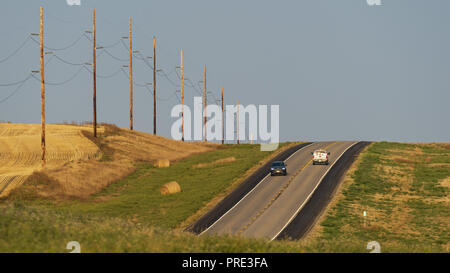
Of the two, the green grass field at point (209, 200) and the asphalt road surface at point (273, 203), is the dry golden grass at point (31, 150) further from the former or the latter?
the asphalt road surface at point (273, 203)

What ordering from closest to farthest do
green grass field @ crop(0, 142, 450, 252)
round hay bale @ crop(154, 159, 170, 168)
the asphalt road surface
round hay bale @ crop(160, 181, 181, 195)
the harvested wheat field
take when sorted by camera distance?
green grass field @ crop(0, 142, 450, 252)
the asphalt road surface
the harvested wheat field
round hay bale @ crop(160, 181, 181, 195)
round hay bale @ crop(154, 159, 170, 168)

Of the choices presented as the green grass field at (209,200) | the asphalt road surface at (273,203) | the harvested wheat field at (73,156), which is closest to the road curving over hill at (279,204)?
the asphalt road surface at (273,203)

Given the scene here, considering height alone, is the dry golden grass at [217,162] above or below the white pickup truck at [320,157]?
below

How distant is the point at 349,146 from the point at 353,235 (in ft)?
170

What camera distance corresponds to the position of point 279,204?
2234 inches

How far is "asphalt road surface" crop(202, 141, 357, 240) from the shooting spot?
1897 inches

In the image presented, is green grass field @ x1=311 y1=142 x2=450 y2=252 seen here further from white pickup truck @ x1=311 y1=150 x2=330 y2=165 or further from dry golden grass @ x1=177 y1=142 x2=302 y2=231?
dry golden grass @ x1=177 y1=142 x2=302 y2=231

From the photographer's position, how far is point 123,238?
22188 mm

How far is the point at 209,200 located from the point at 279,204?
7.85 metres

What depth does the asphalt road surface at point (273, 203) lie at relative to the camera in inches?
1897

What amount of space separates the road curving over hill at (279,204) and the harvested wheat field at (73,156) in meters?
16.9

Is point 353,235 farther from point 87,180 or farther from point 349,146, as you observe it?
point 349,146

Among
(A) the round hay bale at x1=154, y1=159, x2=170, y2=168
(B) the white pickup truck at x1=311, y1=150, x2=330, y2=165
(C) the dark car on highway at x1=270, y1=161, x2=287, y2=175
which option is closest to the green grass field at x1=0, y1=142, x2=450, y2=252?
(A) the round hay bale at x1=154, y1=159, x2=170, y2=168
